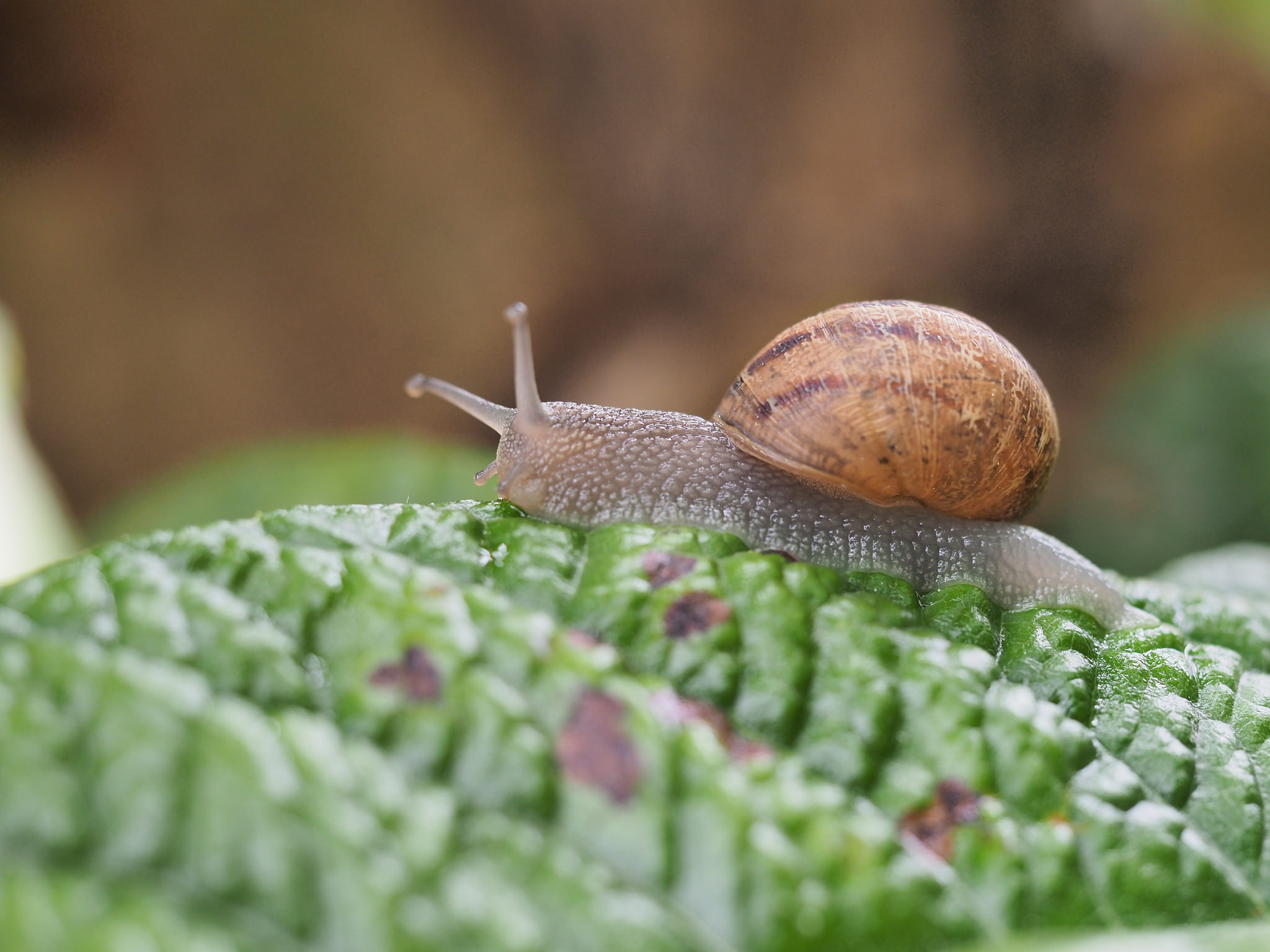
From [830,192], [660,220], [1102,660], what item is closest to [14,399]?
[660,220]

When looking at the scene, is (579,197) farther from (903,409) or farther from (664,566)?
(664,566)

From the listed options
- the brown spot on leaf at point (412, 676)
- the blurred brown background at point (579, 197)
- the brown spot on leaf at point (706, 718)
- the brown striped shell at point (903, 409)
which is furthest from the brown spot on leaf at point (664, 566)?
the blurred brown background at point (579, 197)

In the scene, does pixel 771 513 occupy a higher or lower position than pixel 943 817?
higher

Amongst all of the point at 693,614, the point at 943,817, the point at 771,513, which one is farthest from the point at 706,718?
the point at 771,513

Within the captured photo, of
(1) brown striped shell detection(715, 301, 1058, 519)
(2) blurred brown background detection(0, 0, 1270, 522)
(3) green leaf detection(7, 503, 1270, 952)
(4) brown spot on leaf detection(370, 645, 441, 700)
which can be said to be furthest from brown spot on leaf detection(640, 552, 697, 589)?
(2) blurred brown background detection(0, 0, 1270, 522)

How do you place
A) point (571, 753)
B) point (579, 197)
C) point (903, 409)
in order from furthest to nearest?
point (579, 197)
point (903, 409)
point (571, 753)

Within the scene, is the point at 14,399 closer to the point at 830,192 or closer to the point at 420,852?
the point at 830,192

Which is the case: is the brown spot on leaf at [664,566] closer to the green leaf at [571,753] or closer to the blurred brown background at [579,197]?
the green leaf at [571,753]
